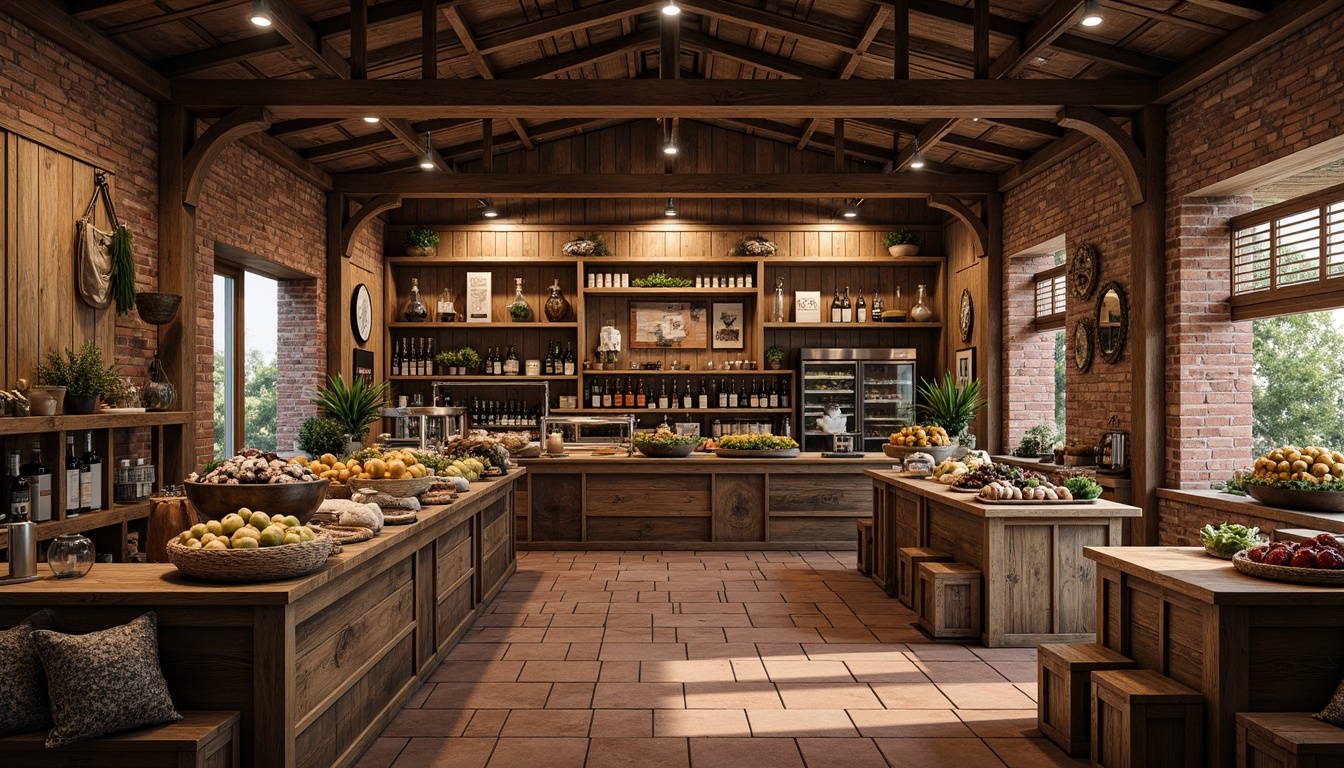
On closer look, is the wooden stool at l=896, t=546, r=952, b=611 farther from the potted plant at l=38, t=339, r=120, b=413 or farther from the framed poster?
the framed poster

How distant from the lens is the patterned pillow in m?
2.50

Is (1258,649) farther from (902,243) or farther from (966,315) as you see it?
(902,243)

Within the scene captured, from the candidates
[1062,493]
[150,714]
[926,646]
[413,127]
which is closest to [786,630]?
[926,646]

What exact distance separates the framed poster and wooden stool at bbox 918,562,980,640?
6.85 m

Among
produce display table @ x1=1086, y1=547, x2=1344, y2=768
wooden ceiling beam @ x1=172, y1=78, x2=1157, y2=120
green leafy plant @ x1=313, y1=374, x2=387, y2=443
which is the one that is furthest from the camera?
green leafy plant @ x1=313, y1=374, x2=387, y2=443

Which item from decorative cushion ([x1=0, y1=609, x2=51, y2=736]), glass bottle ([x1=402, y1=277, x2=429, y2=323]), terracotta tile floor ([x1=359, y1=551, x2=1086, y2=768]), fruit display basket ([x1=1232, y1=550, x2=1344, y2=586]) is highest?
glass bottle ([x1=402, y1=277, x2=429, y2=323])

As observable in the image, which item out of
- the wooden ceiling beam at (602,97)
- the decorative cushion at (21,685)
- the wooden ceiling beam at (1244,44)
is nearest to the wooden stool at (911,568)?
the wooden ceiling beam at (602,97)

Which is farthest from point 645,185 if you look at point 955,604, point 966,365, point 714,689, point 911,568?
point 714,689

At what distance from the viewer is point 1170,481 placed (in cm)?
631

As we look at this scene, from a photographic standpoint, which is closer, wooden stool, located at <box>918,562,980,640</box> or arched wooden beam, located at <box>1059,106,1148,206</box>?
wooden stool, located at <box>918,562,980,640</box>

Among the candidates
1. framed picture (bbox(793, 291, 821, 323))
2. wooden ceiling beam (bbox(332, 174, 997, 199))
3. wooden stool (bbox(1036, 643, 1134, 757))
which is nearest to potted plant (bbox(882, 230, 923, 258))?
framed picture (bbox(793, 291, 821, 323))

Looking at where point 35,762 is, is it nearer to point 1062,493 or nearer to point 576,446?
point 1062,493

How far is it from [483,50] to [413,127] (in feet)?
5.53

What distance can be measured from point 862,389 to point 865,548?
144 inches
